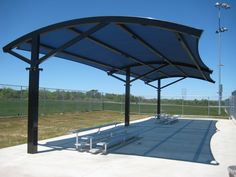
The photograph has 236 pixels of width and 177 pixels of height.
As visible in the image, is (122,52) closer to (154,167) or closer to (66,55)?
(66,55)

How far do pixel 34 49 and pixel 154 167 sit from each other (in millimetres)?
4903

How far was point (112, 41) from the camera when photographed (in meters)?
11.3

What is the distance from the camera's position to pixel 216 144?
1185cm

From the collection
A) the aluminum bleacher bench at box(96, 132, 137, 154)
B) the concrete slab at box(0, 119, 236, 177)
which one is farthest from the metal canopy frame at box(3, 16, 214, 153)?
the aluminum bleacher bench at box(96, 132, 137, 154)

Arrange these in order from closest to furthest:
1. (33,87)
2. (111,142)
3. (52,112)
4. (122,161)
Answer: (122,161) → (33,87) → (111,142) → (52,112)

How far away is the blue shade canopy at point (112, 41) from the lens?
841 cm

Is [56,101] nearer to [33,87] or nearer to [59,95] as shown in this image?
[59,95]

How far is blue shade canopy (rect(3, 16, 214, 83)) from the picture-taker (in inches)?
331

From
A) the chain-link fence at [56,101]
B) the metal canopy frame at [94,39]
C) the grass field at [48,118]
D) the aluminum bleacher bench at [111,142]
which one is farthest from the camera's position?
the chain-link fence at [56,101]

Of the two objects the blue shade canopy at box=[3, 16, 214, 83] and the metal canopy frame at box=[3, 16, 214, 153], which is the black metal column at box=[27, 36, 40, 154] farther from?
the blue shade canopy at box=[3, 16, 214, 83]

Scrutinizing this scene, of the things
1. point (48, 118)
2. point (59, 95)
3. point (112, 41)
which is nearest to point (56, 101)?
point (59, 95)

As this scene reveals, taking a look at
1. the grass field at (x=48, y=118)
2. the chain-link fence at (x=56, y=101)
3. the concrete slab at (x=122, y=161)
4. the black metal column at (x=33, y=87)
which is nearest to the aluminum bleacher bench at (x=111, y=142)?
the concrete slab at (x=122, y=161)

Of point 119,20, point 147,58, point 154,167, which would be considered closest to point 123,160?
point 154,167

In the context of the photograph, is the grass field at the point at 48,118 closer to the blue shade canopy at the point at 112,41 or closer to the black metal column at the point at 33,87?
the black metal column at the point at 33,87
